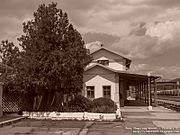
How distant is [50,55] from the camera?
1728cm

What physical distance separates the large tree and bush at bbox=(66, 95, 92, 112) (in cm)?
138

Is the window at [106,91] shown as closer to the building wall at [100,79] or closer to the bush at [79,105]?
the building wall at [100,79]

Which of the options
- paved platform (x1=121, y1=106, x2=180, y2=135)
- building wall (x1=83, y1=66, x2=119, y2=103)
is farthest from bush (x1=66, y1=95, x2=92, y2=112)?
building wall (x1=83, y1=66, x2=119, y2=103)

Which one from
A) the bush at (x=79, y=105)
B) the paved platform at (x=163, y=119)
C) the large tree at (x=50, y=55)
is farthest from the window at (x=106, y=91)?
the large tree at (x=50, y=55)

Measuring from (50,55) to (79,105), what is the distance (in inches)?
208

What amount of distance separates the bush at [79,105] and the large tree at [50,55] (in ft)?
4.54

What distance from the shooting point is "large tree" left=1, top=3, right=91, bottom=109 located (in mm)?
17094

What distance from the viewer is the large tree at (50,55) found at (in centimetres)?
1709

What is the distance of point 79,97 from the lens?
2189 cm

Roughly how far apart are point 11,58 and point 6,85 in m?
1.77

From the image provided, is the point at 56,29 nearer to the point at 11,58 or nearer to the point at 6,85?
the point at 11,58

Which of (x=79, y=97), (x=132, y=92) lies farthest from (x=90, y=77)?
(x=132, y=92)

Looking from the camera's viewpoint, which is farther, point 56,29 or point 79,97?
point 79,97

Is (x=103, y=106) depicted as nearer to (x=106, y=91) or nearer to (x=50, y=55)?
(x=50, y=55)
